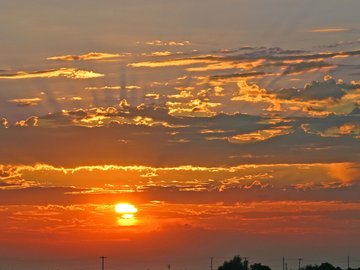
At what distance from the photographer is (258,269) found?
200m
